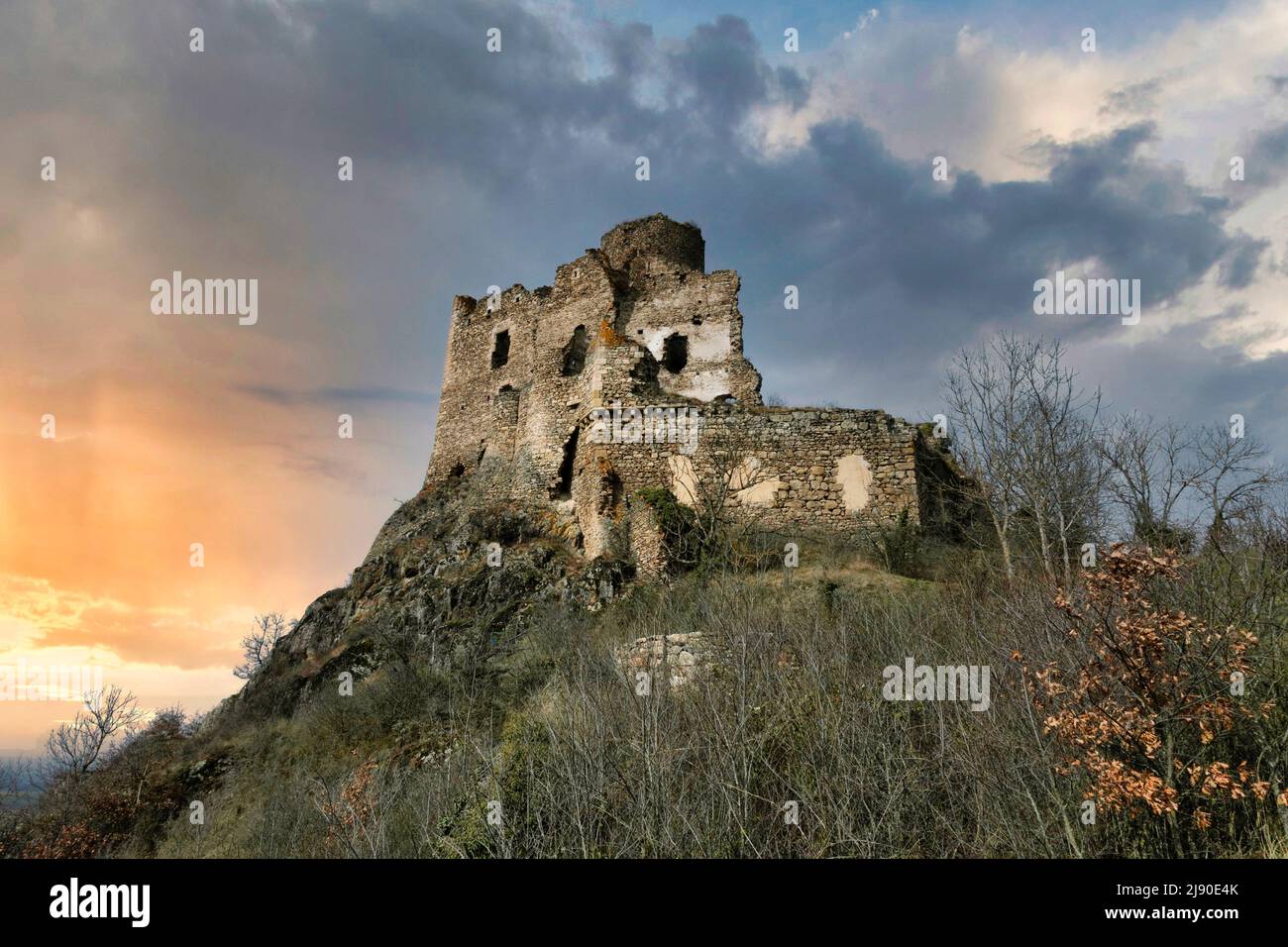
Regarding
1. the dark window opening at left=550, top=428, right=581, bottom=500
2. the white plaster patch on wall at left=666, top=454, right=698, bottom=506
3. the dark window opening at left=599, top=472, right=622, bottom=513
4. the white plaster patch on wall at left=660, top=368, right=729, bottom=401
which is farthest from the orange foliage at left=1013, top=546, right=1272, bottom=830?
the white plaster patch on wall at left=660, top=368, right=729, bottom=401

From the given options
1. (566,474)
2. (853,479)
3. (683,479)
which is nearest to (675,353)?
(566,474)

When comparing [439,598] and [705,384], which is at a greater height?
[705,384]

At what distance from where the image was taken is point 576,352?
25.2 meters

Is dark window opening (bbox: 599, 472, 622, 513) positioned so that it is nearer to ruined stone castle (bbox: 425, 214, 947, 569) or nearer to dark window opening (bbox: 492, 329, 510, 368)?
ruined stone castle (bbox: 425, 214, 947, 569)

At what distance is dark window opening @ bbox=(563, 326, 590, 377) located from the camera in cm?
2405

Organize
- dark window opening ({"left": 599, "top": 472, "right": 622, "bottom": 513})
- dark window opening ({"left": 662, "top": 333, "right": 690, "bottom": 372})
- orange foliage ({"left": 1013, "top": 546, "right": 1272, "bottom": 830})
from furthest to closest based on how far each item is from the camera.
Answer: dark window opening ({"left": 662, "top": 333, "right": 690, "bottom": 372})
dark window opening ({"left": 599, "top": 472, "right": 622, "bottom": 513})
orange foliage ({"left": 1013, "top": 546, "right": 1272, "bottom": 830})

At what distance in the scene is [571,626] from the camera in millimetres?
12961

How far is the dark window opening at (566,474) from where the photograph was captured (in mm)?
21219

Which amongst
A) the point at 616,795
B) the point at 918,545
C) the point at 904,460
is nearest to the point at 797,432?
the point at 904,460

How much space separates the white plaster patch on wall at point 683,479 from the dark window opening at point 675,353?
10665 mm

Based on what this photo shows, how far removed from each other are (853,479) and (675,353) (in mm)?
13026

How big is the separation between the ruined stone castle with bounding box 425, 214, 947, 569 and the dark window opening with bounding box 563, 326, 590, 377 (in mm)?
75

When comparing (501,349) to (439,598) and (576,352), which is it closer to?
(576,352)
